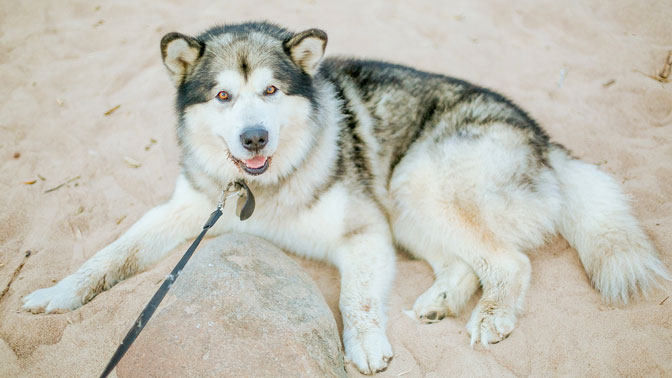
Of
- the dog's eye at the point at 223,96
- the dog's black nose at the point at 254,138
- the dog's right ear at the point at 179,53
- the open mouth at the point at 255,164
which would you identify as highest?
the dog's right ear at the point at 179,53

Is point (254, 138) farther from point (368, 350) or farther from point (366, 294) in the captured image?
point (368, 350)

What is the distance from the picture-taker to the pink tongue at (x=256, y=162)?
2.48 meters

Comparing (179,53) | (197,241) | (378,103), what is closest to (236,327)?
(197,241)

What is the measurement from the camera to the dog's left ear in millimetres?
2578

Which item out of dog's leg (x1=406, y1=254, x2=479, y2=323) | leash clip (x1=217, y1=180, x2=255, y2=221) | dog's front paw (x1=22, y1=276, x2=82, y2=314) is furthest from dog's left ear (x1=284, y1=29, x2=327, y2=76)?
dog's front paw (x1=22, y1=276, x2=82, y2=314)

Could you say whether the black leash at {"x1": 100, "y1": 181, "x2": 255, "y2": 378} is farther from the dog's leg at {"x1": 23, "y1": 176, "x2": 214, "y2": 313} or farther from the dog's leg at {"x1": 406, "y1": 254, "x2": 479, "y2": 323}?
the dog's leg at {"x1": 406, "y1": 254, "x2": 479, "y2": 323}

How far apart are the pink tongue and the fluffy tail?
6.85ft

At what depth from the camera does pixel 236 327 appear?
2104 mm

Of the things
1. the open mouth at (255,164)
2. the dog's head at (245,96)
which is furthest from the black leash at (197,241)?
the open mouth at (255,164)

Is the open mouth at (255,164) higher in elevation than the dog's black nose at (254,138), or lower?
lower

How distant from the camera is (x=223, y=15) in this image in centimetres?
580

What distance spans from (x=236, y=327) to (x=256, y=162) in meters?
0.91

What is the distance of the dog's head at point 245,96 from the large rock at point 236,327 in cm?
59

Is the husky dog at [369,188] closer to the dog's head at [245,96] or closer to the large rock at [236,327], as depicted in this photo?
the dog's head at [245,96]
